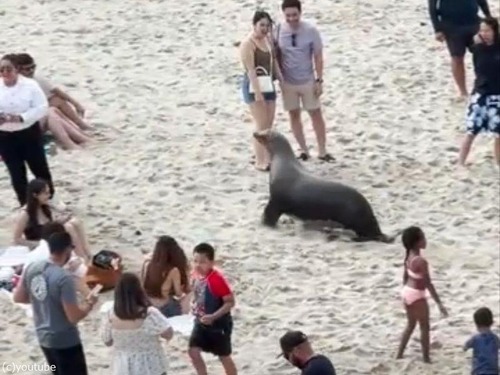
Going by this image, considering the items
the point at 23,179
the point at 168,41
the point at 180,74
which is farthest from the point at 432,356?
the point at 168,41

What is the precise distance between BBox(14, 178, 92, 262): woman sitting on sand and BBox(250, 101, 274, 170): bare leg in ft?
9.13

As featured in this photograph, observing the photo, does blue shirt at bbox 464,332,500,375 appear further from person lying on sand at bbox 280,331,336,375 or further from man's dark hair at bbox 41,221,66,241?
man's dark hair at bbox 41,221,66,241

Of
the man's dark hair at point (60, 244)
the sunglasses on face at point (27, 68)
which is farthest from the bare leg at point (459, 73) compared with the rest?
the man's dark hair at point (60, 244)

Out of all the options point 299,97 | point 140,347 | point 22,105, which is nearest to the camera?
point 140,347

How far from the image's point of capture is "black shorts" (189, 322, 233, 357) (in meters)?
10.2

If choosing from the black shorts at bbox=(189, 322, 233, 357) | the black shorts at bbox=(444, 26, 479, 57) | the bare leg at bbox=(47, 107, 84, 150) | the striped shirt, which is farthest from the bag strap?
the black shorts at bbox=(189, 322, 233, 357)

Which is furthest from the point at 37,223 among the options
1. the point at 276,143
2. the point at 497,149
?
the point at 497,149

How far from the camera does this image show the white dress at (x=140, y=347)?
30.3ft

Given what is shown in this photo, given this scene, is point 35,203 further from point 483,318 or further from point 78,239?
point 483,318

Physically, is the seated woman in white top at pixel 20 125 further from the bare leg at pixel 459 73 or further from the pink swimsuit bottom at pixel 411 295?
the bare leg at pixel 459 73

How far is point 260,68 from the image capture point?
14.2 metres

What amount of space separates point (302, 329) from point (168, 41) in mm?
7937

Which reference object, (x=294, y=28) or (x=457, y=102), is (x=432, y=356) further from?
(x=457, y=102)

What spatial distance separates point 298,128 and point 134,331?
5905mm
